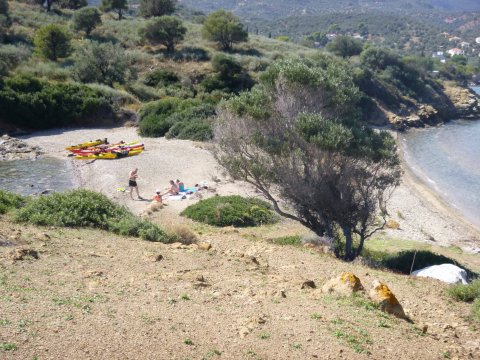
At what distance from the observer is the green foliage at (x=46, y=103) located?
35.8 metres

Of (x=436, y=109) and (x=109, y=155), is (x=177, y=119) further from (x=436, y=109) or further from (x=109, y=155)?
(x=436, y=109)

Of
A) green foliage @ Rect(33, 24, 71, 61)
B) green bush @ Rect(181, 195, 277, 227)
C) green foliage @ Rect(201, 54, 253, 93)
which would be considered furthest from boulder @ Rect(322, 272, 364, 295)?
green foliage @ Rect(33, 24, 71, 61)

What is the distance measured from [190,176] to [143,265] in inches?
588

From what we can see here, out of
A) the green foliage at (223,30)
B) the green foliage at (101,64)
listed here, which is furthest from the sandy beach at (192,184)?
the green foliage at (223,30)

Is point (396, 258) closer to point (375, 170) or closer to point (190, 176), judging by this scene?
point (375, 170)

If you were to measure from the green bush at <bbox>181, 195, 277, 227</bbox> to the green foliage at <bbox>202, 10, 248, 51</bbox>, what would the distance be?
42.9m

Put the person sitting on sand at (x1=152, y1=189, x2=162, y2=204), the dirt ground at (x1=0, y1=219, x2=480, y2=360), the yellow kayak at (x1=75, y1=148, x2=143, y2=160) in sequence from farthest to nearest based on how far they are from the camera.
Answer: the yellow kayak at (x1=75, y1=148, x2=143, y2=160) < the person sitting on sand at (x1=152, y1=189, x2=162, y2=204) < the dirt ground at (x1=0, y1=219, x2=480, y2=360)

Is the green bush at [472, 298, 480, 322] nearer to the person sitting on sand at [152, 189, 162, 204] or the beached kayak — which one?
the person sitting on sand at [152, 189, 162, 204]

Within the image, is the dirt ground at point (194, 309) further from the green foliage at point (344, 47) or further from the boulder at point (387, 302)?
the green foliage at point (344, 47)

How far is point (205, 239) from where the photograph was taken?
14617 mm

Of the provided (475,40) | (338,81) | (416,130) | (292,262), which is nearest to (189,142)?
(338,81)

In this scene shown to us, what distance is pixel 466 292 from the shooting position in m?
10.7

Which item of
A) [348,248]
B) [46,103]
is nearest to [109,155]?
[46,103]

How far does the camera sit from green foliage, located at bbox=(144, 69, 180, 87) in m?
47.7
